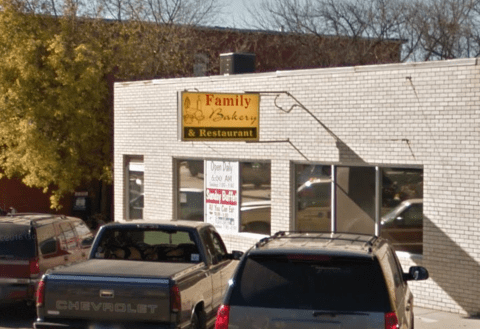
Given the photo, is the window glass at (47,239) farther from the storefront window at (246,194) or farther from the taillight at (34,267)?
the storefront window at (246,194)

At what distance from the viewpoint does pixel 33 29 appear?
2466 centimetres

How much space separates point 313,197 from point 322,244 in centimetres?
846

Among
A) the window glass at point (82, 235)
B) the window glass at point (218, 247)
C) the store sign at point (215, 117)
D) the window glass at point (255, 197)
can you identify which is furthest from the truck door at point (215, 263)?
the window glass at point (255, 197)

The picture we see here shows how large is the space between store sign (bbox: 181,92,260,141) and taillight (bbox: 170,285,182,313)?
7.54 meters

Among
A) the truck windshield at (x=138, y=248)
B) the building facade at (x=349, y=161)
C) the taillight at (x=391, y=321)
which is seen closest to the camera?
the taillight at (x=391, y=321)

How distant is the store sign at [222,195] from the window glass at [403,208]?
160 inches

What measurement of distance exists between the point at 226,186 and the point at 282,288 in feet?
35.6

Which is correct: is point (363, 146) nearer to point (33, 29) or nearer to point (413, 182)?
point (413, 182)

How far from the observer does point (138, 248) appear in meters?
11.3

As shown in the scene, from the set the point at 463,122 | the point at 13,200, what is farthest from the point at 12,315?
the point at 13,200

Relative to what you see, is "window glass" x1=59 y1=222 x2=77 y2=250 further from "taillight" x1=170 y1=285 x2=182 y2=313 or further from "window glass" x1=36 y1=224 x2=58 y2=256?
"taillight" x1=170 y1=285 x2=182 y2=313

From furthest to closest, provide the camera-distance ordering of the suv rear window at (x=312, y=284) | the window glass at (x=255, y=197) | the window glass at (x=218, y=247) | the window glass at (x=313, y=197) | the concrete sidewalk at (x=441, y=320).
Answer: the window glass at (x=255, y=197), the window glass at (x=313, y=197), the concrete sidewalk at (x=441, y=320), the window glass at (x=218, y=247), the suv rear window at (x=312, y=284)

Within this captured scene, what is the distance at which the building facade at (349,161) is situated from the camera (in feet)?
44.4

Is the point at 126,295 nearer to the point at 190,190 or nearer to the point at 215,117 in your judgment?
the point at 215,117
